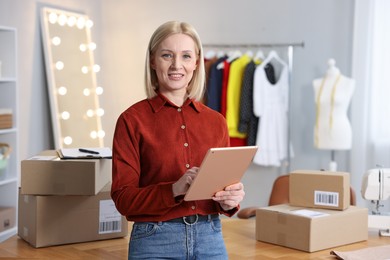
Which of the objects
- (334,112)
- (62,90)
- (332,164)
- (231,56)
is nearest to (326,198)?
(334,112)

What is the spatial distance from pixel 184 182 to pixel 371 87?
13.3ft

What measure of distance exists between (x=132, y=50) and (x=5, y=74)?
65.1 inches

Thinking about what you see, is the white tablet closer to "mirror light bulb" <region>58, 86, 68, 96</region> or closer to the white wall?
the white wall

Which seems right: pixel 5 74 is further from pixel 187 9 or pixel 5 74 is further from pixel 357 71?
pixel 357 71

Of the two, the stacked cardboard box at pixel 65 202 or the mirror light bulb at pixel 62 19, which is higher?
the mirror light bulb at pixel 62 19

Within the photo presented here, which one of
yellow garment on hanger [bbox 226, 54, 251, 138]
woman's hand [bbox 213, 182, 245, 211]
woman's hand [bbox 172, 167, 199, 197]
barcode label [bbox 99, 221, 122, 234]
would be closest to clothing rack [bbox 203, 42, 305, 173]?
yellow garment on hanger [bbox 226, 54, 251, 138]

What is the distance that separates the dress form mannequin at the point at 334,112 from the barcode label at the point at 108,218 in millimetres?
2966

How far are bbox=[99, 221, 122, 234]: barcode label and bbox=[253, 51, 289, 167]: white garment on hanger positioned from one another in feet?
10.3

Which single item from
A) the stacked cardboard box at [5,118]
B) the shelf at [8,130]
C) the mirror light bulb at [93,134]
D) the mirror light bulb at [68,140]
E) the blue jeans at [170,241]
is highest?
the stacked cardboard box at [5,118]

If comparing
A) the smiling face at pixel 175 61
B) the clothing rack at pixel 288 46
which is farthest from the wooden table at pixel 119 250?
the clothing rack at pixel 288 46

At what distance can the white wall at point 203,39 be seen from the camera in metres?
5.50

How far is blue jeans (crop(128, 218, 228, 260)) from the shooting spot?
74.8 inches

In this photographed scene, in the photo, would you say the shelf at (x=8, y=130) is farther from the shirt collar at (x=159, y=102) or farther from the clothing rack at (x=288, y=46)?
the shirt collar at (x=159, y=102)

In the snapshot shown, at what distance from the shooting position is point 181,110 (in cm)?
202
